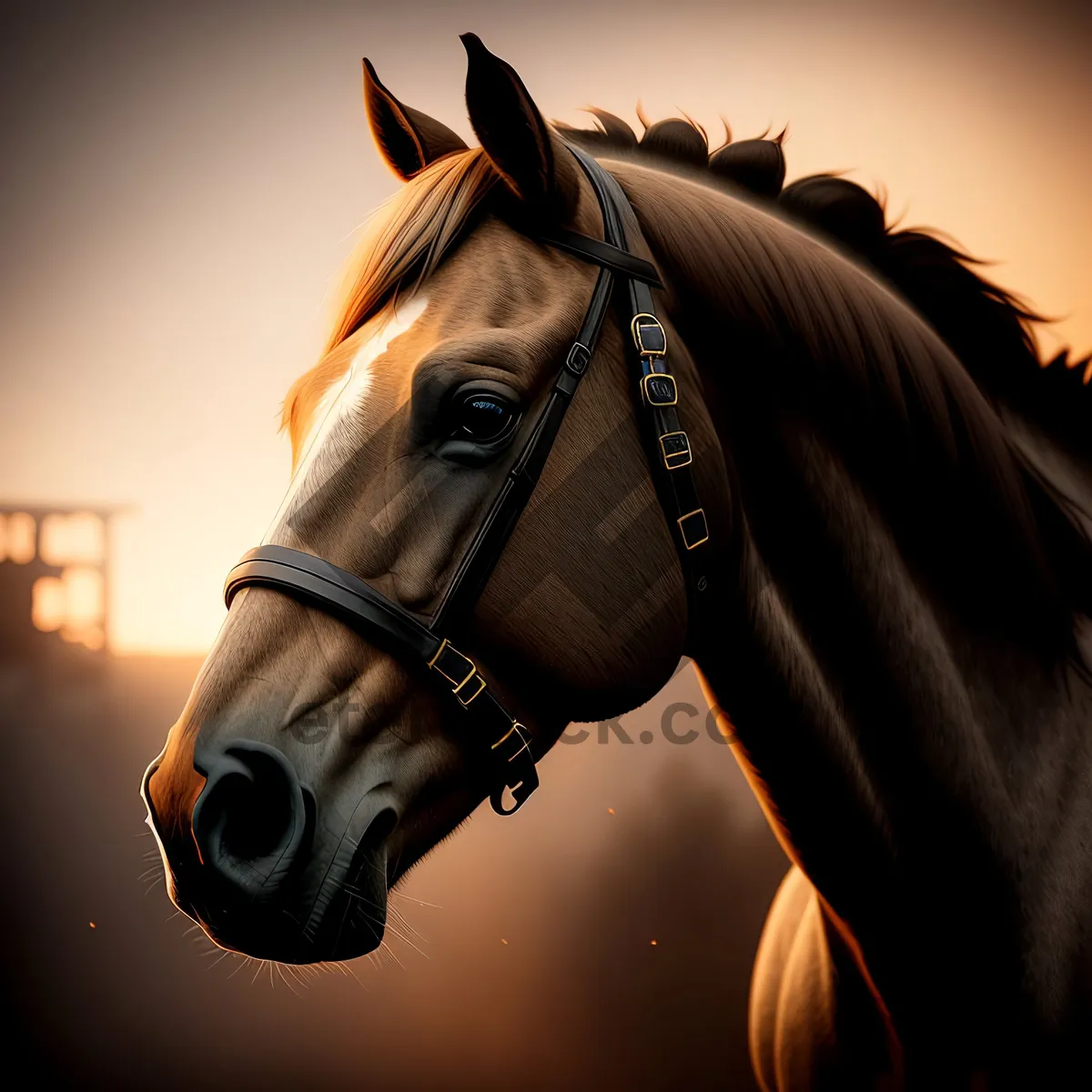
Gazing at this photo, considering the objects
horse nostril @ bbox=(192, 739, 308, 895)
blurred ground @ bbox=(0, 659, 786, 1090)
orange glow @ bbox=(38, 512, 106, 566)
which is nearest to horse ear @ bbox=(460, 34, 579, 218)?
horse nostril @ bbox=(192, 739, 308, 895)

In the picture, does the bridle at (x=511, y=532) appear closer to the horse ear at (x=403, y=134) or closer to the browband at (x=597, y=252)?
the browband at (x=597, y=252)

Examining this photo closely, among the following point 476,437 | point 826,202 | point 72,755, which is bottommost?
point 72,755

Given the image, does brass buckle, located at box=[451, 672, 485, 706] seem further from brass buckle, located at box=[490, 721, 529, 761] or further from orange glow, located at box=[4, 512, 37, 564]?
orange glow, located at box=[4, 512, 37, 564]

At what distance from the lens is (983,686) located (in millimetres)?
743

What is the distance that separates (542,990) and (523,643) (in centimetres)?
146

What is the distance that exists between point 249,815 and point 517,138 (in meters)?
0.59

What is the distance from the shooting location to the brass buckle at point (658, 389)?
61 cm

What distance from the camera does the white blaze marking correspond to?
563 millimetres

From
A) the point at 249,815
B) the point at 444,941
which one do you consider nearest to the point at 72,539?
the point at 444,941

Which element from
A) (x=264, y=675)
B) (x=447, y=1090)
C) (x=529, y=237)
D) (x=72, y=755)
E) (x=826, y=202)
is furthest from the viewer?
(x=72, y=755)

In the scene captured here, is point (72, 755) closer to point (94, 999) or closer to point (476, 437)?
point (94, 999)

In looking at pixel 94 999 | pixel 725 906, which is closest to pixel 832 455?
pixel 725 906

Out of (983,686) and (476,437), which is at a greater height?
(476,437)

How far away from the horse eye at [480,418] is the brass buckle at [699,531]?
174 millimetres
